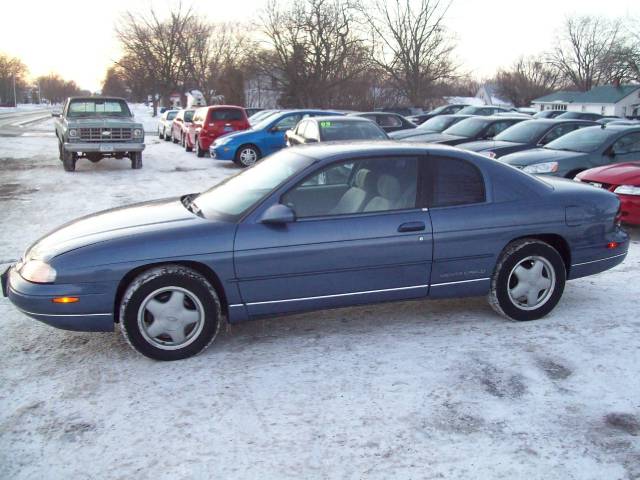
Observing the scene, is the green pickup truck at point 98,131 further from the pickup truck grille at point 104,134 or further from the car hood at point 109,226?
the car hood at point 109,226

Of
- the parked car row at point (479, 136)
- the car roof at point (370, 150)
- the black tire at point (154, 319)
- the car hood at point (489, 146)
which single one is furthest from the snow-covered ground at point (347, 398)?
the car hood at point (489, 146)

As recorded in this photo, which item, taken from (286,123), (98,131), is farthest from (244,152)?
(98,131)

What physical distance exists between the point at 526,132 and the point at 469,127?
285cm

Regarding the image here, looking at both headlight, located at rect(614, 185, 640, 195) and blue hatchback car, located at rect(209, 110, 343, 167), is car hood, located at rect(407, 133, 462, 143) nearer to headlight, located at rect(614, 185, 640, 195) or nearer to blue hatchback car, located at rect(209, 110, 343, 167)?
blue hatchback car, located at rect(209, 110, 343, 167)

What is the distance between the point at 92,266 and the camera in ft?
13.1

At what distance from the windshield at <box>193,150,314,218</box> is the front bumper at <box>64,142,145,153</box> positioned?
1099cm

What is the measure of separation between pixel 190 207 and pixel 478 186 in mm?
2259

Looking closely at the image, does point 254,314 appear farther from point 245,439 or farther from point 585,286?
point 585,286

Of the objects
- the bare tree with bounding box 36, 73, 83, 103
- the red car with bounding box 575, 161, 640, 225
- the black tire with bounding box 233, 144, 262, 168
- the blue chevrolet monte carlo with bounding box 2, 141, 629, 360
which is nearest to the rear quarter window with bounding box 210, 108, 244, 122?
the black tire with bounding box 233, 144, 262, 168

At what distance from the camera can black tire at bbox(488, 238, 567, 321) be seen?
4.75 metres

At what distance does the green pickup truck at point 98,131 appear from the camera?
14.9 meters

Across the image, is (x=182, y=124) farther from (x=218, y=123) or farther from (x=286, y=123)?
(x=286, y=123)

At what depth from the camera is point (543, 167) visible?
9.34 m

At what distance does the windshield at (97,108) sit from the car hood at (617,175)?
12032 millimetres
